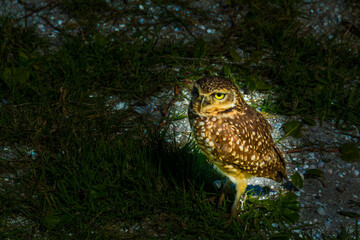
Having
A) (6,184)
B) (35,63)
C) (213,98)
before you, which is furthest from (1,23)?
(213,98)

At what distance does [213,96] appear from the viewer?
2.92 metres

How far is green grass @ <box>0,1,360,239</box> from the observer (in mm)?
3406

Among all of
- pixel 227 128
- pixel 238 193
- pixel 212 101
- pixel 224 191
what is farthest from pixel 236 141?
pixel 224 191

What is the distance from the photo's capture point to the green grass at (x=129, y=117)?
11.2 ft

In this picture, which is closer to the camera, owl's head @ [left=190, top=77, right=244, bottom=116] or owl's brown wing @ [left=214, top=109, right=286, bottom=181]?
owl's head @ [left=190, top=77, right=244, bottom=116]

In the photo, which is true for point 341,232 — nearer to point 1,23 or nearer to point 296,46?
point 296,46

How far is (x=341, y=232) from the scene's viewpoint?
3367mm

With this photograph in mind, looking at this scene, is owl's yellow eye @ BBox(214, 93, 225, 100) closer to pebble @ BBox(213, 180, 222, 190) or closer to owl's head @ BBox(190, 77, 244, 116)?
owl's head @ BBox(190, 77, 244, 116)

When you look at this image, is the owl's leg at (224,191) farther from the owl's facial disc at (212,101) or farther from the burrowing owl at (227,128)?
the owl's facial disc at (212,101)

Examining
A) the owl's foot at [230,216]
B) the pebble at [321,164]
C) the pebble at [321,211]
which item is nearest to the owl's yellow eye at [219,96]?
the owl's foot at [230,216]

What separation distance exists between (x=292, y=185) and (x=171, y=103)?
1.50 m

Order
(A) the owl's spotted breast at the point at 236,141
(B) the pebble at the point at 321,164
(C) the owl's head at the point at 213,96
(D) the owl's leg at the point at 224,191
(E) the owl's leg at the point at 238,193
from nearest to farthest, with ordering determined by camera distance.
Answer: (C) the owl's head at the point at 213,96, (A) the owl's spotted breast at the point at 236,141, (E) the owl's leg at the point at 238,193, (D) the owl's leg at the point at 224,191, (B) the pebble at the point at 321,164

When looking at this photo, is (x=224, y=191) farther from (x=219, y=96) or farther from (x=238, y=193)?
(x=219, y=96)

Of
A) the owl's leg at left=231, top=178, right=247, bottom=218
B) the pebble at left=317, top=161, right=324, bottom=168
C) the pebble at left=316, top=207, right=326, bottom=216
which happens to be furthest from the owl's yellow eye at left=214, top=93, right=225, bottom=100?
the pebble at left=317, top=161, right=324, bottom=168
